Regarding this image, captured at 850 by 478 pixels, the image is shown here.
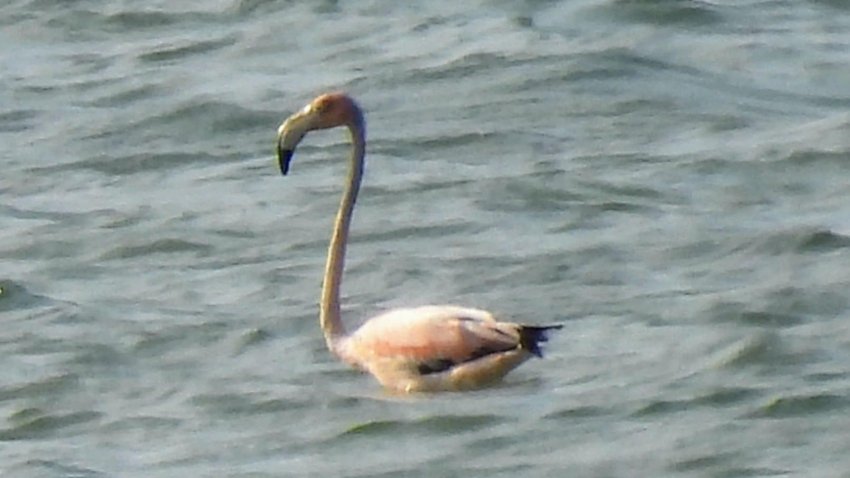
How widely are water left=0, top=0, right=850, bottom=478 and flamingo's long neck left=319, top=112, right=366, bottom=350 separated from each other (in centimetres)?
15

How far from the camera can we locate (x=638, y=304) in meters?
10.2

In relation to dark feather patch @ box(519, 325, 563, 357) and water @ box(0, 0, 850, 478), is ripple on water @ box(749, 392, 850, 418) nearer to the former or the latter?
water @ box(0, 0, 850, 478)

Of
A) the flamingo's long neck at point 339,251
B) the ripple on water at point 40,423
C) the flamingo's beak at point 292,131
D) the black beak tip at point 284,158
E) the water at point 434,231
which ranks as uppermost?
the flamingo's beak at point 292,131

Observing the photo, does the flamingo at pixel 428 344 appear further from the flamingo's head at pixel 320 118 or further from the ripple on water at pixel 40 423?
the ripple on water at pixel 40 423

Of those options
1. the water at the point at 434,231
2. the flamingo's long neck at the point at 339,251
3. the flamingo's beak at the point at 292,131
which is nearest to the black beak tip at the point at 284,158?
the flamingo's beak at the point at 292,131

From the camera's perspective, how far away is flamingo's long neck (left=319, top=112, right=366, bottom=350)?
9797 mm

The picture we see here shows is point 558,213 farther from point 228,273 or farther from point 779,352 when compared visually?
point 779,352

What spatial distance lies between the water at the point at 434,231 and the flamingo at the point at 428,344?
0.10 meters

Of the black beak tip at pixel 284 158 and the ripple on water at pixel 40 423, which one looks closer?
the ripple on water at pixel 40 423

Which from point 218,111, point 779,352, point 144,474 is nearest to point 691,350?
point 779,352

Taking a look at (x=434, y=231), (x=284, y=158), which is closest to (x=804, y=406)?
(x=284, y=158)

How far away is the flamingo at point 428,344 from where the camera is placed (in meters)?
9.10

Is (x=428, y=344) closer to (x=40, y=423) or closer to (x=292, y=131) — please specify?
(x=292, y=131)

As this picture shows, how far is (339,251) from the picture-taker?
10.1 meters
